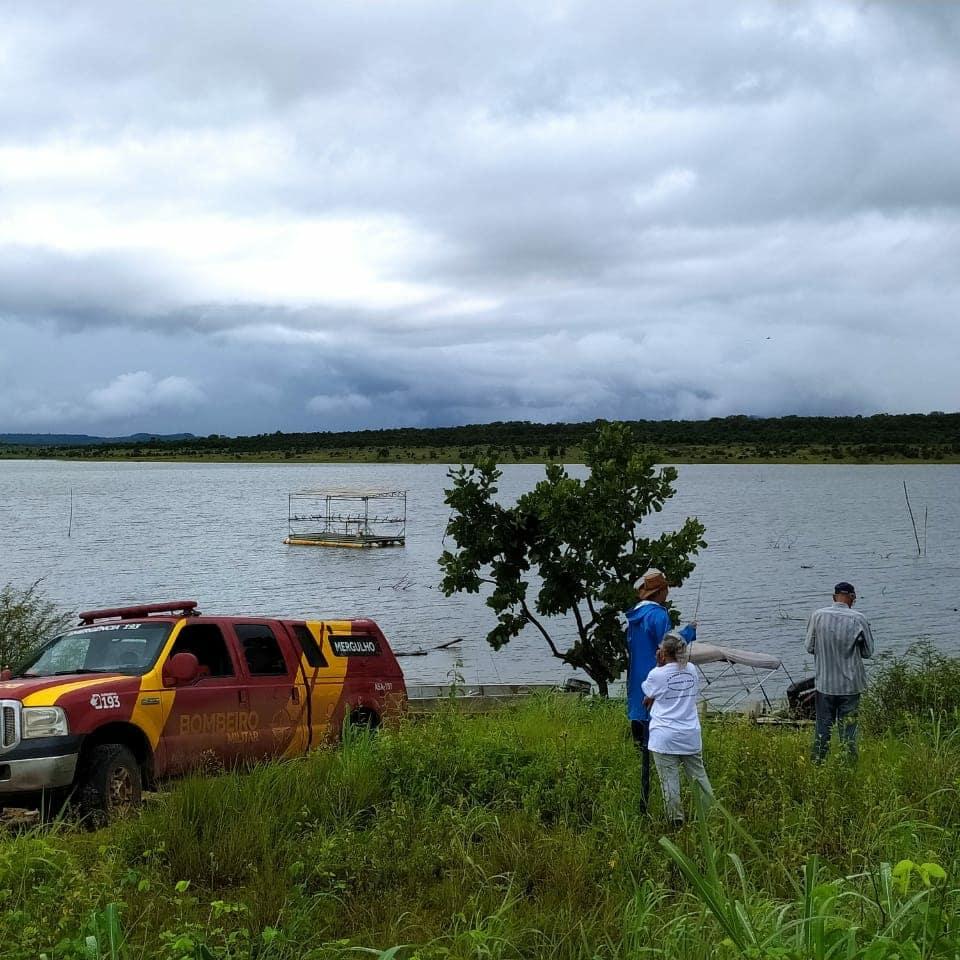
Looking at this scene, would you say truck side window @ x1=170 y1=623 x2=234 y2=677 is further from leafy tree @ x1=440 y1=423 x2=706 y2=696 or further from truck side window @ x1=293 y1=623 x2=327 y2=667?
leafy tree @ x1=440 y1=423 x2=706 y2=696

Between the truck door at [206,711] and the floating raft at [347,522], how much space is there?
5455 cm

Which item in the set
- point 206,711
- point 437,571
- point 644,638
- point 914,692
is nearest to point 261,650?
point 206,711

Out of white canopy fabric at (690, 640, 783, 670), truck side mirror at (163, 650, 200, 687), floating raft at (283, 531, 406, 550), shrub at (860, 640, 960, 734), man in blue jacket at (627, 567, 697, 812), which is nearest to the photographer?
man in blue jacket at (627, 567, 697, 812)

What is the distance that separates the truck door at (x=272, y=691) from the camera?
1084 cm

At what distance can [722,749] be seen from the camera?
9.87 meters

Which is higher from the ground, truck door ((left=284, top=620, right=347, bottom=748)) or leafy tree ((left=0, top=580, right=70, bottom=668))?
truck door ((left=284, top=620, right=347, bottom=748))

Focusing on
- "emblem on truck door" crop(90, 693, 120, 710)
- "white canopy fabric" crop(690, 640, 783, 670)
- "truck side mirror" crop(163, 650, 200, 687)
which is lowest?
"white canopy fabric" crop(690, 640, 783, 670)

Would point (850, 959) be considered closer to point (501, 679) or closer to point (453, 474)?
point (453, 474)

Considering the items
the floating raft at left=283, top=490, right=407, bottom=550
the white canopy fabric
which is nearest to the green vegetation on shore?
the floating raft at left=283, top=490, right=407, bottom=550

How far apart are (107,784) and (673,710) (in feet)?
15.1

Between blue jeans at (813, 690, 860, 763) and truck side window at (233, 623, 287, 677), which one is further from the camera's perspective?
truck side window at (233, 623, 287, 677)

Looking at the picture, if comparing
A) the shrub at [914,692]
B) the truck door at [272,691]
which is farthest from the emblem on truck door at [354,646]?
the shrub at [914,692]

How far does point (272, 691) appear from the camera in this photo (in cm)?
1109

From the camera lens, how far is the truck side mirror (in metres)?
9.79
